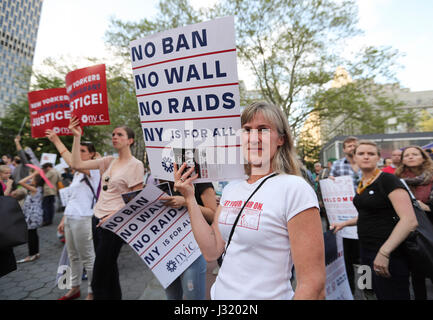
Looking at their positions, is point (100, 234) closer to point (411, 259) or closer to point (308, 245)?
point (308, 245)

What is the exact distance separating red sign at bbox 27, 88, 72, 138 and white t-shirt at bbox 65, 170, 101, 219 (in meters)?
0.73

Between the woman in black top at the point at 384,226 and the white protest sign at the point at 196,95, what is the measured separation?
5.14 ft

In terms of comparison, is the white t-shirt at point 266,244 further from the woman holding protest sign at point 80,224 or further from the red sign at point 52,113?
the red sign at point 52,113

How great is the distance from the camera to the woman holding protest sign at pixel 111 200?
2.82 m

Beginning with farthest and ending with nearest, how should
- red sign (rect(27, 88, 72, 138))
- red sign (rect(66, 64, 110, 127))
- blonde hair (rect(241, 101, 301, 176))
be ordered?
red sign (rect(27, 88, 72, 138))
red sign (rect(66, 64, 110, 127))
blonde hair (rect(241, 101, 301, 176))

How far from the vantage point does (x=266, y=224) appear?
1245 mm

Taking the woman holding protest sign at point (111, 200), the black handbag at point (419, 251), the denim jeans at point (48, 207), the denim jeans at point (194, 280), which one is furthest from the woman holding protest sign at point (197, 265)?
the denim jeans at point (48, 207)

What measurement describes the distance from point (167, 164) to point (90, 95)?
57.1 inches

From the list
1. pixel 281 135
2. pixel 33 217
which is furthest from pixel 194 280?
pixel 33 217

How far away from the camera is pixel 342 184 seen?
3.39 meters

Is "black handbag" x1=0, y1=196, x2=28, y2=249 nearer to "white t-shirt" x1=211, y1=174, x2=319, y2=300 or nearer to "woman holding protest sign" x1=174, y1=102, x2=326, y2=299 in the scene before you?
"woman holding protest sign" x1=174, y1=102, x2=326, y2=299

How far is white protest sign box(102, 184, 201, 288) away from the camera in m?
2.39

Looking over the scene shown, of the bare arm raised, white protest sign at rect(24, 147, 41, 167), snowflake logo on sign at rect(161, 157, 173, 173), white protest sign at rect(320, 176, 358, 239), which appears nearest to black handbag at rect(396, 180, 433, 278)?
white protest sign at rect(320, 176, 358, 239)

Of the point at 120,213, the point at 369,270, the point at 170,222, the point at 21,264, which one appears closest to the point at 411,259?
the point at 369,270
